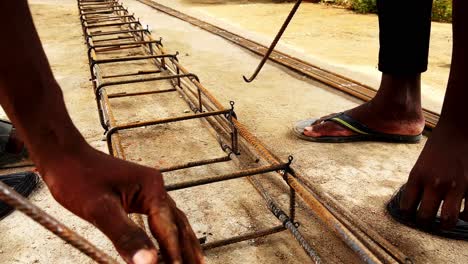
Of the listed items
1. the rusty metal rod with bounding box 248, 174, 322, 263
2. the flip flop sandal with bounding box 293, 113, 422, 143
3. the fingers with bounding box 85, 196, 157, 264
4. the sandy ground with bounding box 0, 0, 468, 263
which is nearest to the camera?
the fingers with bounding box 85, 196, 157, 264

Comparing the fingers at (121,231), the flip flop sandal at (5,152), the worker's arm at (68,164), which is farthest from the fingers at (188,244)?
the flip flop sandal at (5,152)

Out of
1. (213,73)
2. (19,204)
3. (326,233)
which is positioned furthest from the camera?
(213,73)

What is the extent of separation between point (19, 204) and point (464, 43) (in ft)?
4.57

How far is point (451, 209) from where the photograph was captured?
4.54 feet

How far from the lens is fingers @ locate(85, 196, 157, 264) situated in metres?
0.72

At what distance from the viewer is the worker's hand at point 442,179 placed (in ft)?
4.51

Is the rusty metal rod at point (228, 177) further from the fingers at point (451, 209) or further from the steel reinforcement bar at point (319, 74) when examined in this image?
the steel reinforcement bar at point (319, 74)

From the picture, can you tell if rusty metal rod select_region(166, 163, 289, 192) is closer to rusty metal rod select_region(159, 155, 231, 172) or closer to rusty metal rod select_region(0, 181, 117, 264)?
rusty metal rod select_region(159, 155, 231, 172)

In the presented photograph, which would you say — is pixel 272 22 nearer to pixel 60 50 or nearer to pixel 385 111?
pixel 60 50

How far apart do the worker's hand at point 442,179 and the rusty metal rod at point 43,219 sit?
1.16 meters

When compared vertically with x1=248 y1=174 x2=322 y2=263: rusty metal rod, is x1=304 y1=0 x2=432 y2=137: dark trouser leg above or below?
above

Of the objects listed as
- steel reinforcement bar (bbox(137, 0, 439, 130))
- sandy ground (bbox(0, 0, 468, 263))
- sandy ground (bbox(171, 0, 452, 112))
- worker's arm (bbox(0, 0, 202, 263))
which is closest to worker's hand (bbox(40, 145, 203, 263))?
worker's arm (bbox(0, 0, 202, 263))

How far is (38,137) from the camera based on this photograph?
846 mm

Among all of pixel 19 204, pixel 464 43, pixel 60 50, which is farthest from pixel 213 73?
pixel 19 204
